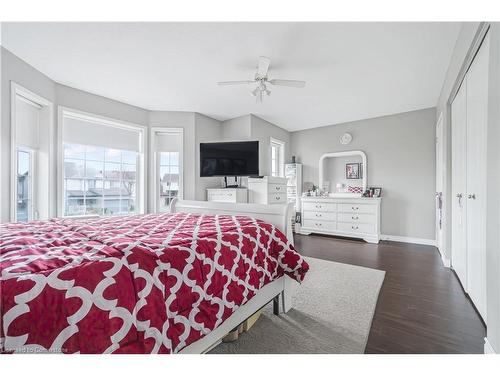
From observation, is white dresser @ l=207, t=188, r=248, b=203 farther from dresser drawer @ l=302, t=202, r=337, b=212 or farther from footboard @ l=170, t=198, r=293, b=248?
footboard @ l=170, t=198, r=293, b=248

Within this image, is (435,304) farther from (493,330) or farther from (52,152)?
(52,152)

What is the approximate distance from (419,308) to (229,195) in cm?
304

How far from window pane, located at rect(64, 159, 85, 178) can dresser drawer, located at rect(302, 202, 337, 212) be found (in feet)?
13.2

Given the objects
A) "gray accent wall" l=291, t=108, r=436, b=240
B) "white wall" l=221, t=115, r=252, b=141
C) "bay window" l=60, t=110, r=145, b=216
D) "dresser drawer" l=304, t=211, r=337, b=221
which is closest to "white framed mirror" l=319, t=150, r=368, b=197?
"gray accent wall" l=291, t=108, r=436, b=240

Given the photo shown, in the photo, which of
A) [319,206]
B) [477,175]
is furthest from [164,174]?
[477,175]

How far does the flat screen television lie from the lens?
13.4 feet

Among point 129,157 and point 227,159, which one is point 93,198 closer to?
point 129,157

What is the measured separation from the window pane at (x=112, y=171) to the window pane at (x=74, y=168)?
323 millimetres

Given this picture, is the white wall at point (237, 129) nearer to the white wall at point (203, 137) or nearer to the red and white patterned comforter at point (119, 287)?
the white wall at point (203, 137)

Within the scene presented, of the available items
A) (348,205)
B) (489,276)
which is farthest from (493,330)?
(348,205)

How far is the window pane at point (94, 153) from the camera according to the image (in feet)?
11.3

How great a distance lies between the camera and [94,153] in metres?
3.51
